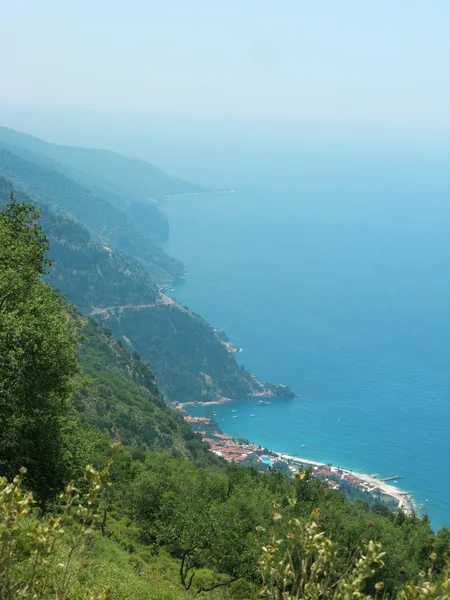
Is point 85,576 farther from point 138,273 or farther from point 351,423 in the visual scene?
point 138,273

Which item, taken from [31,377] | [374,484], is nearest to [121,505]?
[31,377]

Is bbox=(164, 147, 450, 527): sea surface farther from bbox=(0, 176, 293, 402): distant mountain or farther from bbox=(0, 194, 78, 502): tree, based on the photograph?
bbox=(0, 194, 78, 502): tree

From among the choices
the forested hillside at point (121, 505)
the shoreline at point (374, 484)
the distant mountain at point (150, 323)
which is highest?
the forested hillside at point (121, 505)

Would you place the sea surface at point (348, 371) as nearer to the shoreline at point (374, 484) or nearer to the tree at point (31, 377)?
the shoreline at point (374, 484)

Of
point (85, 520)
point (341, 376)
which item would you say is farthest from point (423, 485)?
point (85, 520)

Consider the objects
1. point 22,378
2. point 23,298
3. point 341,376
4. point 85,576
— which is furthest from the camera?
point 341,376

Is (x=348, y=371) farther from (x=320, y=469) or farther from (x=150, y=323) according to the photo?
(x=320, y=469)

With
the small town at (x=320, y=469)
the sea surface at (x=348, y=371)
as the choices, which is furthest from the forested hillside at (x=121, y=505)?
the sea surface at (x=348, y=371)

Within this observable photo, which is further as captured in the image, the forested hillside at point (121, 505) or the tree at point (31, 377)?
the tree at point (31, 377)
